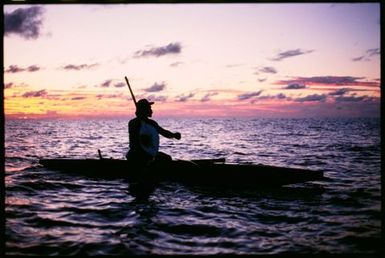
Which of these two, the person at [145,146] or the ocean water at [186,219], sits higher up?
the person at [145,146]

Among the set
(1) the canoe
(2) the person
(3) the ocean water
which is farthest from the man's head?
(3) the ocean water

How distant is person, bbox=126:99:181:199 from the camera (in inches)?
346

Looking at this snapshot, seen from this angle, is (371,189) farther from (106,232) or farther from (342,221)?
(106,232)

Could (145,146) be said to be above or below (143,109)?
below

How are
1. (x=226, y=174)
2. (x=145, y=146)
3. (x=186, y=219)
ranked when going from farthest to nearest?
(x=226, y=174) < (x=145, y=146) < (x=186, y=219)

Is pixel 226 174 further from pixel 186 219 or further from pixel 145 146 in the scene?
pixel 186 219

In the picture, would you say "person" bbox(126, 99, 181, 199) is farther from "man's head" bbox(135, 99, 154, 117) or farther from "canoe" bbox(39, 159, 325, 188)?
"canoe" bbox(39, 159, 325, 188)

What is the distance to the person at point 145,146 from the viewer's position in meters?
8.78

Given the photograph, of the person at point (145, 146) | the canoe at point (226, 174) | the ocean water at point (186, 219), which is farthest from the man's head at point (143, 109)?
the ocean water at point (186, 219)

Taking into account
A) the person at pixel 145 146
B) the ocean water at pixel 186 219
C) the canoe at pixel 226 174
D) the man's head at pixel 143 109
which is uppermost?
the man's head at pixel 143 109

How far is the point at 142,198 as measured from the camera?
Result: 27.1 feet

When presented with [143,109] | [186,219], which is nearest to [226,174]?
[143,109]

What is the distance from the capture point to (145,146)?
900 centimetres

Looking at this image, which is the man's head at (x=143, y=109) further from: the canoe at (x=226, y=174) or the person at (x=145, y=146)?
the canoe at (x=226, y=174)
